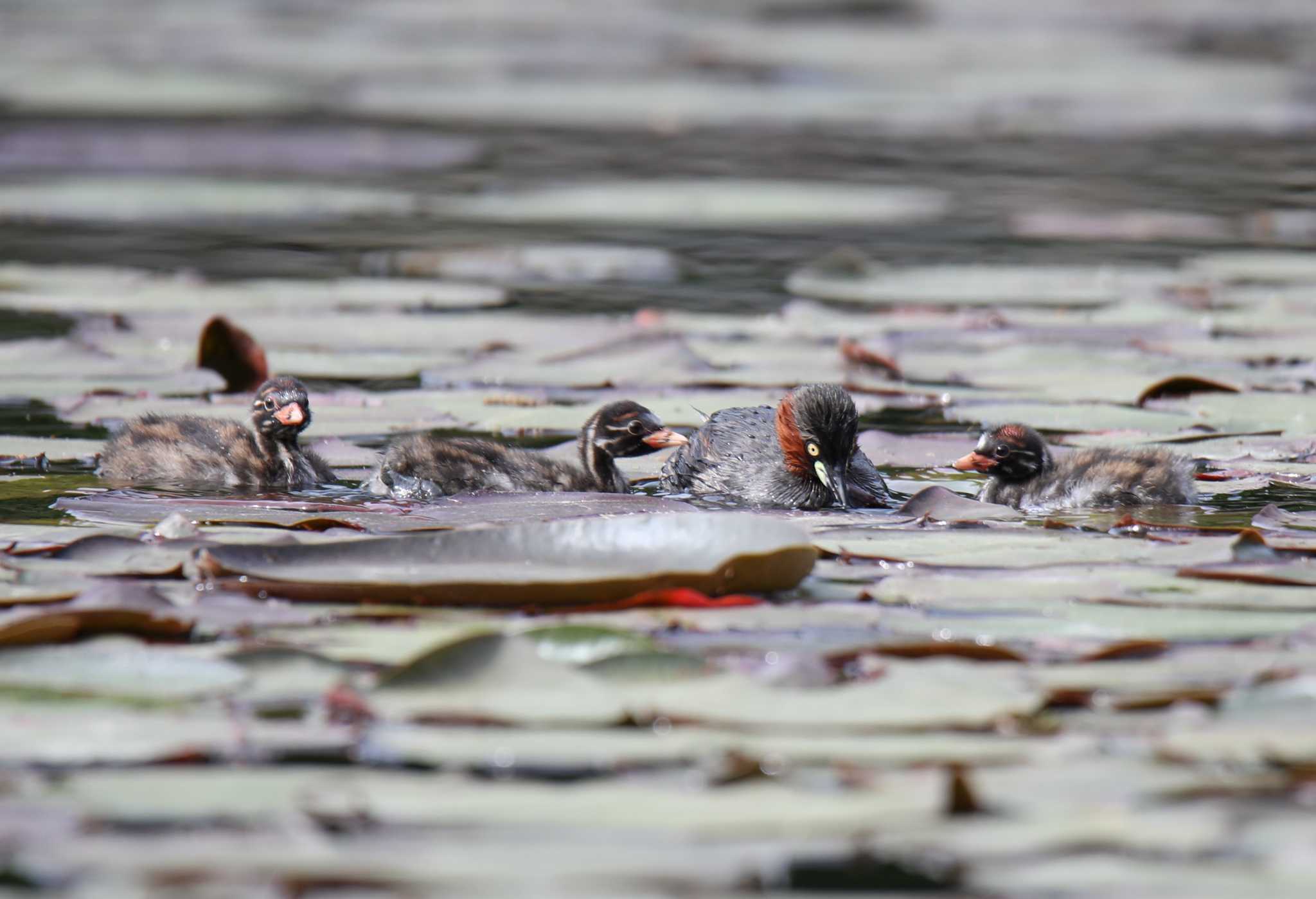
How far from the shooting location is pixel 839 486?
6168mm

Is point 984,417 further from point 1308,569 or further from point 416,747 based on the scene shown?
point 416,747

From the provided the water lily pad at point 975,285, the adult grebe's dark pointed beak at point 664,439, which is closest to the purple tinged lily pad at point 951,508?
the adult grebe's dark pointed beak at point 664,439

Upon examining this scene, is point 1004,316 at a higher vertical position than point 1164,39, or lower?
lower

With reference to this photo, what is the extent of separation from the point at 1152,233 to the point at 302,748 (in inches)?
366

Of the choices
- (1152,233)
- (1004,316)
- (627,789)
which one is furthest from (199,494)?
(1152,233)

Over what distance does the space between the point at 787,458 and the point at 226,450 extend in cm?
187

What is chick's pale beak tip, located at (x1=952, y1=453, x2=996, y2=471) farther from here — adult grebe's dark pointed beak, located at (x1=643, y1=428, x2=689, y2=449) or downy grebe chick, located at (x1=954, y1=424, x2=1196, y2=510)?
adult grebe's dark pointed beak, located at (x1=643, y1=428, x2=689, y2=449)

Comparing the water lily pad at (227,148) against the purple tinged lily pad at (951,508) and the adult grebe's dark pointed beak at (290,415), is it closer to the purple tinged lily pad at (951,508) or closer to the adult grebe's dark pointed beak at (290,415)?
the adult grebe's dark pointed beak at (290,415)

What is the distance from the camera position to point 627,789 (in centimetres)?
299

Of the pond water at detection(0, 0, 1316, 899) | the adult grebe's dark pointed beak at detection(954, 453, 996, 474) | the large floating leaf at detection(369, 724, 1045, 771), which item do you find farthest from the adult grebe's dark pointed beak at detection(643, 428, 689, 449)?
the large floating leaf at detection(369, 724, 1045, 771)

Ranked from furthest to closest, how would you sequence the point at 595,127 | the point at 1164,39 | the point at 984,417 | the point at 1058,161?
the point at 1164,39, the point at 595,127, the point at 1058,161, the point at 984,417

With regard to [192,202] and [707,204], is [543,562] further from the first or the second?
[192,202]

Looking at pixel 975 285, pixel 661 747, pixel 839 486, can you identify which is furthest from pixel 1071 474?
pixel 975 285

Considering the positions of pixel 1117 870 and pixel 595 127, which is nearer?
pixel 1117 870
